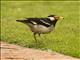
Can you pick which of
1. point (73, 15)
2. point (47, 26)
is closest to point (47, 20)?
point (47, 26)

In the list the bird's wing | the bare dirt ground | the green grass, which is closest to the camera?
the bare dirt ground

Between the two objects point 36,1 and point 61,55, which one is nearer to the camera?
point 61,55

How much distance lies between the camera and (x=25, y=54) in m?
10.1

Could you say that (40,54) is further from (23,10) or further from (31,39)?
(23,10)

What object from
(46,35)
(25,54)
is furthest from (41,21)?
(46,35)

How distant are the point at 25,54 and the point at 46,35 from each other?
2884mm

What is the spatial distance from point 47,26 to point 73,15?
6743 mm

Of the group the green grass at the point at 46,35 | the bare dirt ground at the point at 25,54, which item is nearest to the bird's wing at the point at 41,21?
the green grass at the point at 46,35

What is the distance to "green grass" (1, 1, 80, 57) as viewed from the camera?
36.9ft

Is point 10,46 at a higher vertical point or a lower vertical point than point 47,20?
lower

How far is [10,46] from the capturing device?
11.1 m

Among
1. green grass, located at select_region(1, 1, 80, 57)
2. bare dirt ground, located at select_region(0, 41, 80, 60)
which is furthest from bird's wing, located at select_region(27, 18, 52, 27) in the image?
bare dirt ground, located at select_region(0, 41, 80, 60)

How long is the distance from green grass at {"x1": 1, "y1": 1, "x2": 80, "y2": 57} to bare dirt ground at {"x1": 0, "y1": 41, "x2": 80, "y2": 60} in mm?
415

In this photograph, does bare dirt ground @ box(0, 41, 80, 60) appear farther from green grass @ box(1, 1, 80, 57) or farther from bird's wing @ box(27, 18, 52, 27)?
bird's wing @ box(27, 18, 52, 27)
